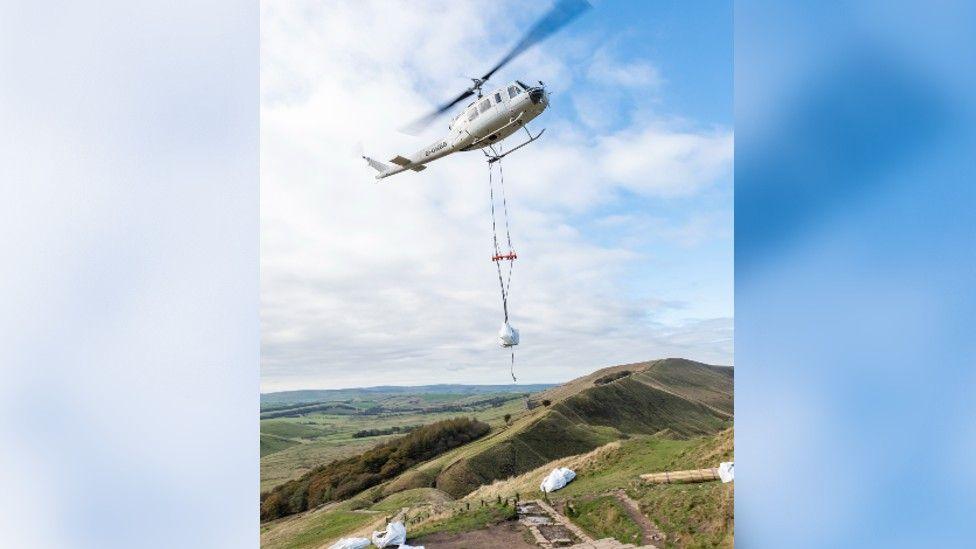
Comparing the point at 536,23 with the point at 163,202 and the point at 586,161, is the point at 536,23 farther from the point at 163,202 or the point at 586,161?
the point at 163,202

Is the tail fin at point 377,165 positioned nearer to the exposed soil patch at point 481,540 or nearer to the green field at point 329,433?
the exposed soil patch at point 481,540

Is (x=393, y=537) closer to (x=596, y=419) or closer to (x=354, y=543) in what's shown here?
(x=354, y=543)

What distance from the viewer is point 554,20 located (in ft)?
13.3

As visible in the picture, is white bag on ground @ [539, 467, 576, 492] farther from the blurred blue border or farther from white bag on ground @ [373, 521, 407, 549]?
the blurred blue border

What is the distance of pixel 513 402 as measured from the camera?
8516 mm

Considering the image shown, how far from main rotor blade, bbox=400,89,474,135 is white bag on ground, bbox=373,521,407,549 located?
2.90 meters

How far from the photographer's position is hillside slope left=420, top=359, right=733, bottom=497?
7.14m

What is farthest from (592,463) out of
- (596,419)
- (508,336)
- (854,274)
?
(854,274)

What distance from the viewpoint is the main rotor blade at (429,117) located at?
4.86 meters

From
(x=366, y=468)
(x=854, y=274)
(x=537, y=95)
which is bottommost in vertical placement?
(x=366, y=468)

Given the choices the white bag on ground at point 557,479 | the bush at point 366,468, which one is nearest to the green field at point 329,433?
the bush at point 366,468

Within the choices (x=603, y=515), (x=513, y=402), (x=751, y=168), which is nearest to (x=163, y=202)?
(x=751, y=168)

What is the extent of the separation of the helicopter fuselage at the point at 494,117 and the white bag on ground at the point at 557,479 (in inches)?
116

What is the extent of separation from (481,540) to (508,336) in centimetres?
139
